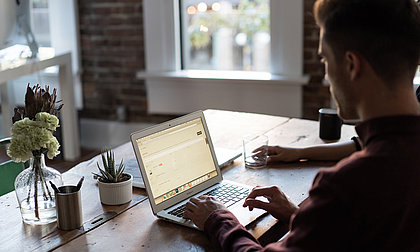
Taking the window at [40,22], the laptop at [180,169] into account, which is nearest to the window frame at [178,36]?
the window at [40,22]

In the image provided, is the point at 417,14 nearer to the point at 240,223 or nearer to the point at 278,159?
the point at 240,223

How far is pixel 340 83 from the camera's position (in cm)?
118

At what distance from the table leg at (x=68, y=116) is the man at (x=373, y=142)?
10.4 feet

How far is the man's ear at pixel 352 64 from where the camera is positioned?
1.13m

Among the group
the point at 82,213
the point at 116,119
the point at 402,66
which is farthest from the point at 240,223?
the point at 116,119

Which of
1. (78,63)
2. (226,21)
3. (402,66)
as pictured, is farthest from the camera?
(78,63)

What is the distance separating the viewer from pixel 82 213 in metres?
1.66

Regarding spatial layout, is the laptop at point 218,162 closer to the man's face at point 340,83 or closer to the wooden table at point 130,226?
the wooden table at point 130,226

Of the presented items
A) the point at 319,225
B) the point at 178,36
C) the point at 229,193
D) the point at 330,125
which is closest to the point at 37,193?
the point at 229,193

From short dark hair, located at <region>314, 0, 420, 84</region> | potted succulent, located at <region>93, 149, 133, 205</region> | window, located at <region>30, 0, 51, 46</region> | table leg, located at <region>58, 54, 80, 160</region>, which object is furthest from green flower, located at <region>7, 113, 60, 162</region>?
window, located at <region>30, 0, 51, 46</region>

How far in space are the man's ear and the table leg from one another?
10.5ft

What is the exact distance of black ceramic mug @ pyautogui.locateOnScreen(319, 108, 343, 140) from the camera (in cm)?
232

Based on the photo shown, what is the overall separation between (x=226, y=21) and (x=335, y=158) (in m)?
2.21

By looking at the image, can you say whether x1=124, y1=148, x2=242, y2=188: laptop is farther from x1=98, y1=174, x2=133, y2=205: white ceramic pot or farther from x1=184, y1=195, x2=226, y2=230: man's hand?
x1=184, y1=195, x2=226, y2=230: man's hand
